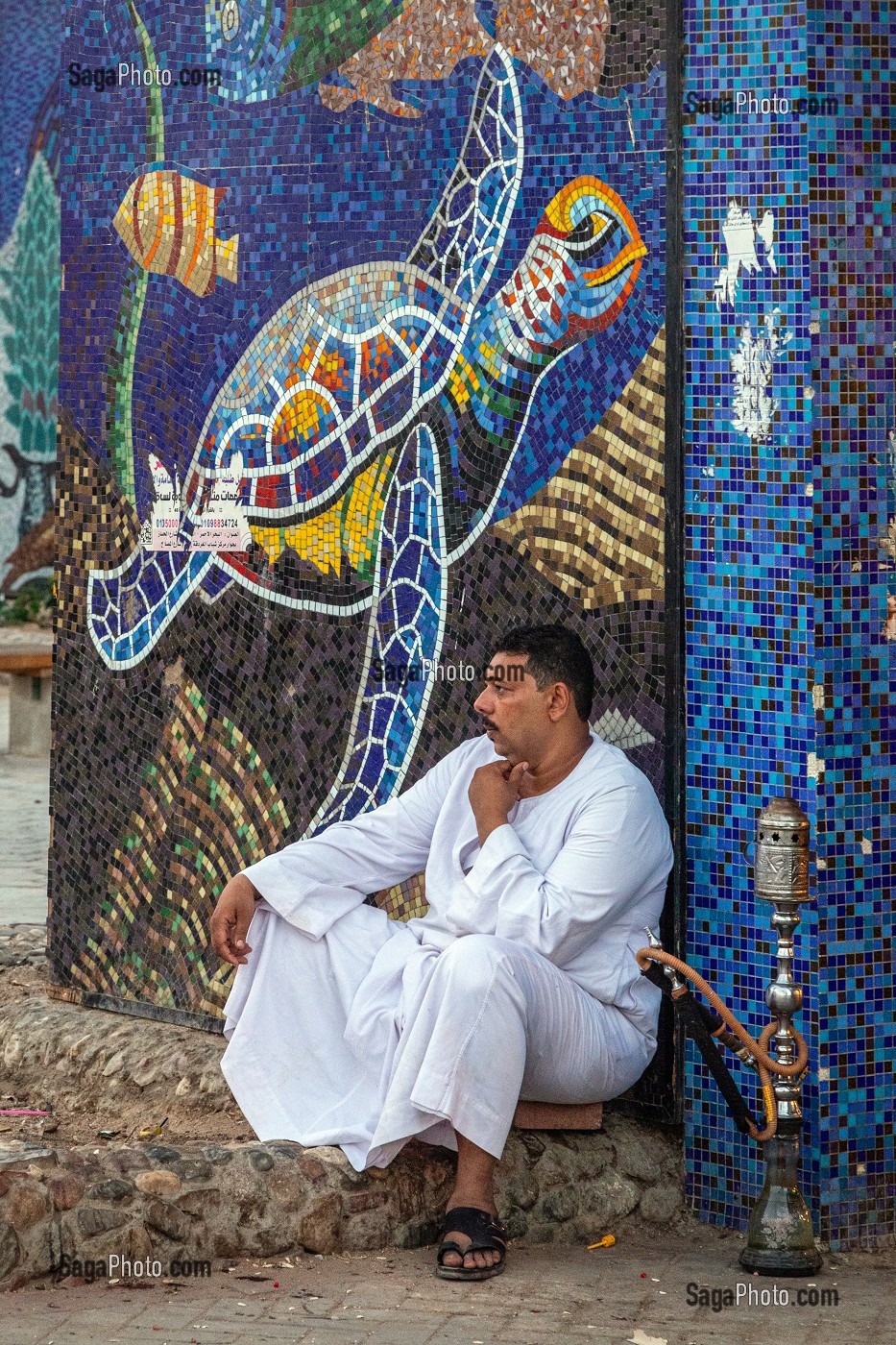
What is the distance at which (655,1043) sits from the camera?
4.95 meters

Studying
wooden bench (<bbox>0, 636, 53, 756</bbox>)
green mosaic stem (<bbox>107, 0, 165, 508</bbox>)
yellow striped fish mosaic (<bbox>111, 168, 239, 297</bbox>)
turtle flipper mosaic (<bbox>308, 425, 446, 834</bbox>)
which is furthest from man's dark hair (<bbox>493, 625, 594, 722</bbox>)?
wooden bench (<bbox>0, 636, 53, 756</bbox>)

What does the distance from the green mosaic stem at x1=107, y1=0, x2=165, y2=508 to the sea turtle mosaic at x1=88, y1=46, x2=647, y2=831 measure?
1.04 feet

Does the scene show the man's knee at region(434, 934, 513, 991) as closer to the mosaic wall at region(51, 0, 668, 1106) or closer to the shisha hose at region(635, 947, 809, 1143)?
the shisha hose at region(635, 947, 809, 1143)

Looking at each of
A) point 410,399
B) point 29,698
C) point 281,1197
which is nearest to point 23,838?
point 29,698

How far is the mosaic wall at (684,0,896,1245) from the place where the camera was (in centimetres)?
459

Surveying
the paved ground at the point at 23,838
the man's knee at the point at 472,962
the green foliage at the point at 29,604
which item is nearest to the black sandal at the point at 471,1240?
the man's knee at the point at 472,962

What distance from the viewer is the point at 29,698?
504 inches

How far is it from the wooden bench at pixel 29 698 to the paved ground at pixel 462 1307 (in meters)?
8.35

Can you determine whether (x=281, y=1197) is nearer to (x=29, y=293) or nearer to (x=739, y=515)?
(x=739, y=515)

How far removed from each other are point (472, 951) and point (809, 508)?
1173 mm

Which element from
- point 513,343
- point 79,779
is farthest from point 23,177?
point 513,343

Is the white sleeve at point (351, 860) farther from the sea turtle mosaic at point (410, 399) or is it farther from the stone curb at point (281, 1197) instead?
the stone curb at point (281, 1197)

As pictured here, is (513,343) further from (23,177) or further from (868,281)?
(23,177)

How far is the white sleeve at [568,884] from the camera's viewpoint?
467cm
